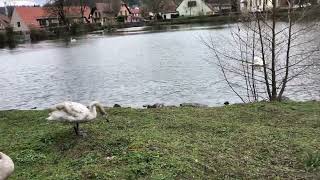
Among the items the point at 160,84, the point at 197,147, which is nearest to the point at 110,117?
the point at 197,147

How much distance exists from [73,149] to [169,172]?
2693 millimetres

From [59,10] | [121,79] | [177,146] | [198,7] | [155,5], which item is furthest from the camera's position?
[155,5]

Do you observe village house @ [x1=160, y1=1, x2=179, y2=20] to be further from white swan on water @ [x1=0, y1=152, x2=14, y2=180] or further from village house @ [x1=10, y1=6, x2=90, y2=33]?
white swan on water @ [x1=0, y1=152, x2=14, y2=180]

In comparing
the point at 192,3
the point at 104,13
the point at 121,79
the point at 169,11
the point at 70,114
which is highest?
the point at 192,3

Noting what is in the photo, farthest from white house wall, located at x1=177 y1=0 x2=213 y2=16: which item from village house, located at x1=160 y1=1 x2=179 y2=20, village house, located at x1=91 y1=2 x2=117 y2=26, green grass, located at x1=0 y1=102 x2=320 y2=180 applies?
green grass, located at x1=0 y1=102 x2=320 y2=180

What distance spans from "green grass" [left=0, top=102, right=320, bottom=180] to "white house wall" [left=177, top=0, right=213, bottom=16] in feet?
343

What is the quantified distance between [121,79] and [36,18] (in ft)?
280

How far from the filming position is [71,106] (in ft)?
30.7

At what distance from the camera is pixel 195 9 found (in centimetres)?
11931

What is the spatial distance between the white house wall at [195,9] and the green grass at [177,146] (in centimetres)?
10464


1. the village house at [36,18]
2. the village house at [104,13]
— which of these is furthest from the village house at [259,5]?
the village house at [104,13]

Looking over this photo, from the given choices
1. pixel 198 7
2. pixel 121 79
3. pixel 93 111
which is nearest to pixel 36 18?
pixel 198 7

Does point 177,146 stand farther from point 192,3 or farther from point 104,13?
point 104,13

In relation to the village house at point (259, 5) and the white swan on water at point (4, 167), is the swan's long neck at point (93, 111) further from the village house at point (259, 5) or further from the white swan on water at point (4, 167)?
the village house at point (259, 5)
